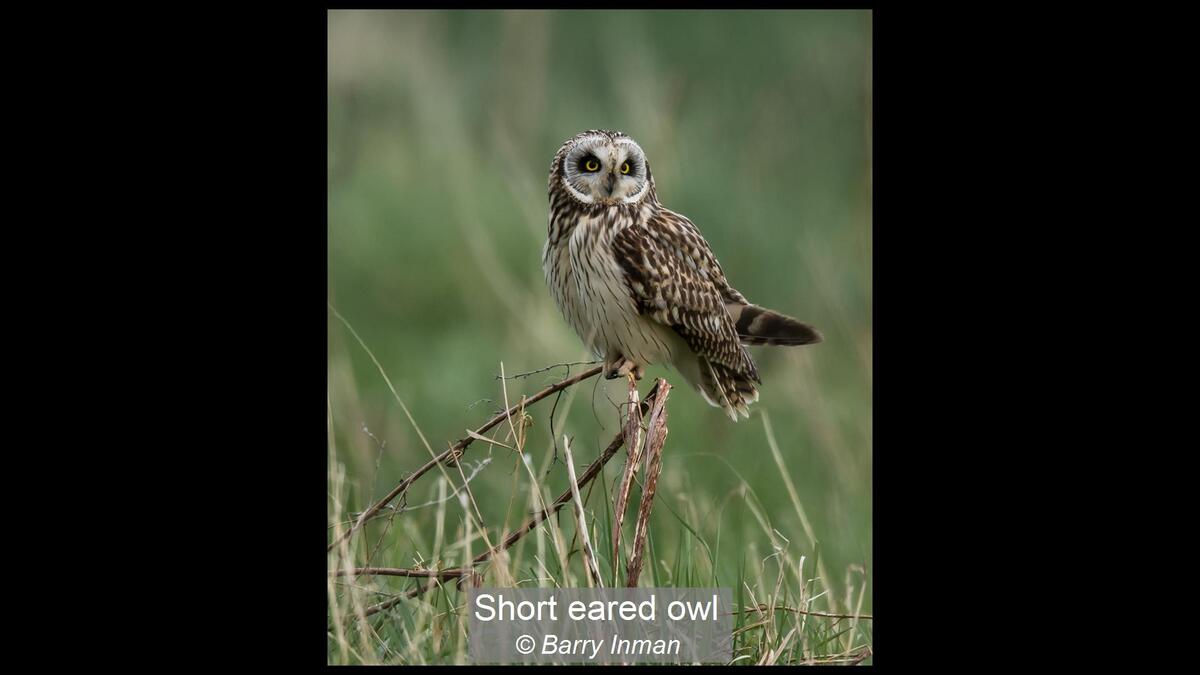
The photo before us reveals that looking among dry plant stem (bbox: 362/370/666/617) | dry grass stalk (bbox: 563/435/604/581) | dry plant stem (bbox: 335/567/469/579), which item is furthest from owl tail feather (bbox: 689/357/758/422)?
dry plant stem (bbox: 335/567/469/579)

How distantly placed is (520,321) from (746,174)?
128cm

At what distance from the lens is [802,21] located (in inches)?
229

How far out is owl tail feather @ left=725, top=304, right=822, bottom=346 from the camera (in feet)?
12.2

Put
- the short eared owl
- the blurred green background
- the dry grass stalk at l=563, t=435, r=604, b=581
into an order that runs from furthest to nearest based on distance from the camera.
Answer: the blurred green background, the short eared owl, the dry grass stalk at l=563, t=435, r=604, b=581

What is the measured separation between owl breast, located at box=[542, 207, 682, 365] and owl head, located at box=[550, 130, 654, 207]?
8cm

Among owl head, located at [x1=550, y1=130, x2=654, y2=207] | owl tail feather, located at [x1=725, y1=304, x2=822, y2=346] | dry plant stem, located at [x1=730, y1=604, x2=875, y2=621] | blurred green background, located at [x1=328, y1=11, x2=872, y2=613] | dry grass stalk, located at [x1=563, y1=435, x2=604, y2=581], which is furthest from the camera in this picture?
blurred green background, located at [x1=328, y1=11, x2=872, y2=613]

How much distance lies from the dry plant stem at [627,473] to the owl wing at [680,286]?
0.63 meters

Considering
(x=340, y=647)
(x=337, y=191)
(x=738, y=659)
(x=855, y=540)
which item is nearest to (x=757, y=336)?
(x=855, y=540)

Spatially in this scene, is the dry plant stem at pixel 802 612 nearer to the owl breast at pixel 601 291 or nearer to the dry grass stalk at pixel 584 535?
the dry grass stalk at pixel 584 535

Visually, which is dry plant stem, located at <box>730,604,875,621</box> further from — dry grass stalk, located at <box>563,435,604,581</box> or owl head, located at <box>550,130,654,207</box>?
owl head, located at <box>550,130,654,207</box>

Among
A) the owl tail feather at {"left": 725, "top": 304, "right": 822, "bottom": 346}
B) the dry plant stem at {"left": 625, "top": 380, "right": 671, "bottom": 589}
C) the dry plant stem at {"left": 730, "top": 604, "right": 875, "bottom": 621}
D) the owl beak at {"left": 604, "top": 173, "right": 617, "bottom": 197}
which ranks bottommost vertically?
the dry plant stem at {"left": 730, "top": 604, "right": 875, "bottom": 621}

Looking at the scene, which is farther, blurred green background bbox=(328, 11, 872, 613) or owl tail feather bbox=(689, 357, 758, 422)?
blurred green background bbox=(328, 11, 872, 613)

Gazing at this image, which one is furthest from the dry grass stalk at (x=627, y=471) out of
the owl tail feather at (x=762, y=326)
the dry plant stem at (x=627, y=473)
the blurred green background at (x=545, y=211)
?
the blurred green background at (x=545, y=211)

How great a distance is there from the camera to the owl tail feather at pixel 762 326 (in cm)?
372
